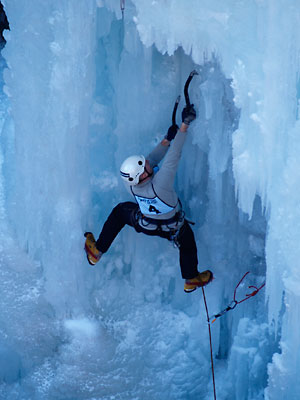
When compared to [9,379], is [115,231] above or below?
above

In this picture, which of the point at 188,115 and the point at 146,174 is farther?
the point at 146,174

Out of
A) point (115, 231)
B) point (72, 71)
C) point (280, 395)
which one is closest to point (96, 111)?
point (72, 71)

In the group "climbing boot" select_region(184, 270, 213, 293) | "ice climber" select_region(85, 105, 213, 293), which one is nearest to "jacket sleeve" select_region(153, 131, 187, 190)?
"ice climber" select_region(85, 105, 213, 293)

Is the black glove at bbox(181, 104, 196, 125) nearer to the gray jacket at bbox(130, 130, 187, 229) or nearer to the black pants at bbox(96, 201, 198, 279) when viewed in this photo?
the gray jacket at bbox(130, 130, 187, 229)

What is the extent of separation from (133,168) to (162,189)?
25 cm

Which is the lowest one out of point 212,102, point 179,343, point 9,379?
point 9,379

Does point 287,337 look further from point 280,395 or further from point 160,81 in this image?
point 160,81

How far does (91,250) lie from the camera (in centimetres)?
392

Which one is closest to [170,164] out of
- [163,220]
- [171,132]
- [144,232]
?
[171,132]

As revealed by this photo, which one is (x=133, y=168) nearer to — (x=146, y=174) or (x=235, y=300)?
(x=146, y=174)

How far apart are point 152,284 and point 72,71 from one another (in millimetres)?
1951

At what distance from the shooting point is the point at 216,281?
4113 mm

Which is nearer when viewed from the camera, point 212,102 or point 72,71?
point 212,102

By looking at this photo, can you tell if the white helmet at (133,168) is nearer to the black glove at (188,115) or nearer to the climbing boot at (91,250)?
the black glove at (188,115)
